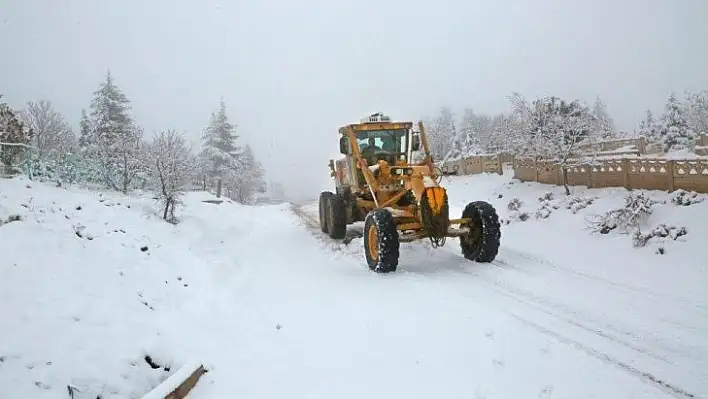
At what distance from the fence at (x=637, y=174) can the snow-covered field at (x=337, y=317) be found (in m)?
2.09

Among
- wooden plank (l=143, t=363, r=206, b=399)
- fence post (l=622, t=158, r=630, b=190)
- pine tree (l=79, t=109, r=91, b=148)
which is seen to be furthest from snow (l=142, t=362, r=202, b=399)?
pine tree (l=79, t=109, r=91, b=148)

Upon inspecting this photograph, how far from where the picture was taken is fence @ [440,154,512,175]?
25.1 m

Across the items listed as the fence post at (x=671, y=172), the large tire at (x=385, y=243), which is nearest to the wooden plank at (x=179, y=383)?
the large tire at (x=385, y=243)

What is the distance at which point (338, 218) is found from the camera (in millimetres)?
12078

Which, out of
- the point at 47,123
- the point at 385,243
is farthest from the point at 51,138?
the point at 385,243

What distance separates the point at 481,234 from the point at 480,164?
19.0 meters

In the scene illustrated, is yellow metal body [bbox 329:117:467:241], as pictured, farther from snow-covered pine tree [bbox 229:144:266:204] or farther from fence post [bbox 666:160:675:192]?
snow-covered pine tree [bbox 229:144:266:204]

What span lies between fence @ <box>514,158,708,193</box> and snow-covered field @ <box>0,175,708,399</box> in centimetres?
209

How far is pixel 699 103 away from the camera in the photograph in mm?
30922

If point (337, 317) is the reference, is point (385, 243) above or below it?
above

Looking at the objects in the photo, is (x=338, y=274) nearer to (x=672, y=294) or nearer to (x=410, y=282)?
(x=410, y=282)

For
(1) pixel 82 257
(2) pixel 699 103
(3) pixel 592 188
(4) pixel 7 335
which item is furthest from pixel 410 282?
(2) pixel 699 103

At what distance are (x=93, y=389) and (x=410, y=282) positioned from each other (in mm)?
4860

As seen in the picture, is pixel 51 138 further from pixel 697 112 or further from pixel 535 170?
pixel 697 112
